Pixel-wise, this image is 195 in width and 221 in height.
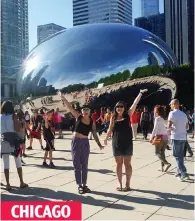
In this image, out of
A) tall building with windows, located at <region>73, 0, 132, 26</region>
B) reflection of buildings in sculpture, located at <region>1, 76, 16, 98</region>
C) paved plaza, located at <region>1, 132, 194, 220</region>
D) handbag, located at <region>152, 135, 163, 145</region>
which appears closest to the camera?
paved plaza, located at <region>1, 132, 194, 220</region>

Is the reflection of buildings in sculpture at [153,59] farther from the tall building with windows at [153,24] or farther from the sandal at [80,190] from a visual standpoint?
the tall building with windows at [153,24]

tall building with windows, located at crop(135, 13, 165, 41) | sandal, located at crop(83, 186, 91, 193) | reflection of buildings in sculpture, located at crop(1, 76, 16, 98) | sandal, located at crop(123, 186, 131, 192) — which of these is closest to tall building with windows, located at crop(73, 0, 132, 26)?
reflection of buildings in sculpture, located at crop(1, 76, 16, 98)

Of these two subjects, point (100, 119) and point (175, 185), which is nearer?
point (175, 185)

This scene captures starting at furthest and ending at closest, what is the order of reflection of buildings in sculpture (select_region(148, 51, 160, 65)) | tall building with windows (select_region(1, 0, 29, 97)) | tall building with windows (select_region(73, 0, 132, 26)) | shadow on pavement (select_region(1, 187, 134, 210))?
tall building with windows (select_region(1, 0, 29, 97)), tall building with windows (select_region(73, 0, 132, 26)), reflection of buildings in sculpture (select_region(148, 51, 160, 65)), shadow on pavement (select_region(1, 187, 134, 210))

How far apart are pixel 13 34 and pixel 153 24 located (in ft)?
105

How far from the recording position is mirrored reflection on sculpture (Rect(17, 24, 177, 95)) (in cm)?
1898

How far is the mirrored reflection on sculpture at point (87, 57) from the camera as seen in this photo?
747 inches

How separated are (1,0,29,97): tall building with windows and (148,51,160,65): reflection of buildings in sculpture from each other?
129ft

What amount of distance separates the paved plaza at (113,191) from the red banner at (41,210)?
16 cm

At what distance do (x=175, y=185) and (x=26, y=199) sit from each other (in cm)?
266

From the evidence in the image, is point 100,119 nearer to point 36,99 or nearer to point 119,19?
point 36,99

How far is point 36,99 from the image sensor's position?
1991cm

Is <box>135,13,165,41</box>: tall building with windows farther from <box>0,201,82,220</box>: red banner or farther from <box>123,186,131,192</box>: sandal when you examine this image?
<box>0,201,82,220</box>: red banner

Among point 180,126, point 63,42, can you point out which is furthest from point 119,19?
point 180,126
